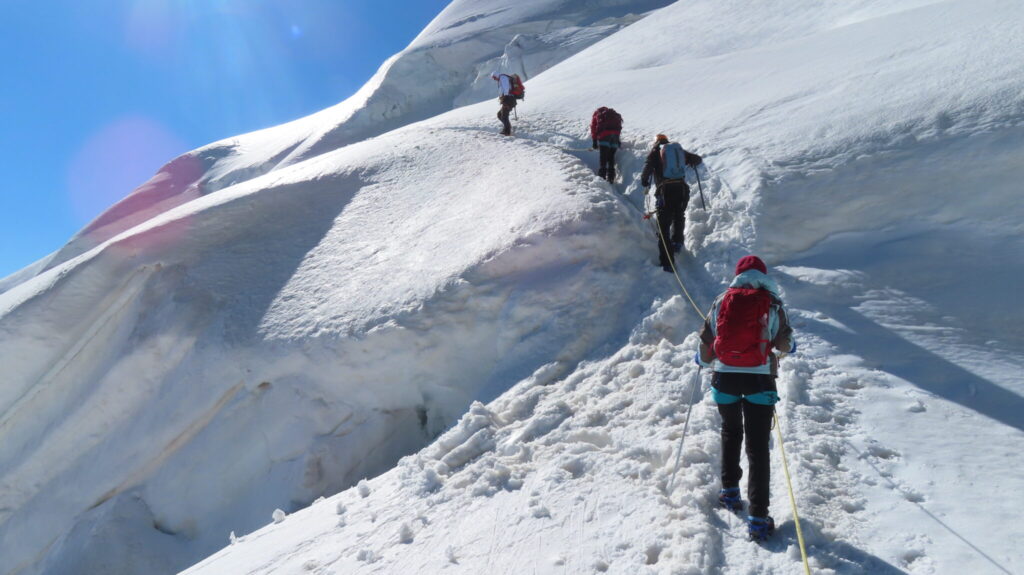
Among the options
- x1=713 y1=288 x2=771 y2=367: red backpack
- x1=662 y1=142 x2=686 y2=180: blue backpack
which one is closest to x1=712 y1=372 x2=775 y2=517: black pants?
x1=713 y1=288 x2=771 y2=367: red backpack

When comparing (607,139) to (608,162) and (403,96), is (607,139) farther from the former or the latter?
(403,96)

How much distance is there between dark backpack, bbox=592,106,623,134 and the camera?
966cm

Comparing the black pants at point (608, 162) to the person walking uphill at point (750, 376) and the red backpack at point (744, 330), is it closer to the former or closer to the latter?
the person walking uphill at point (750, 376)

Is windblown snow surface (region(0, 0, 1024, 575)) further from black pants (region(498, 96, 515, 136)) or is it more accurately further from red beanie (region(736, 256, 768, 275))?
red beanie (region(736, 256, 768, 275))

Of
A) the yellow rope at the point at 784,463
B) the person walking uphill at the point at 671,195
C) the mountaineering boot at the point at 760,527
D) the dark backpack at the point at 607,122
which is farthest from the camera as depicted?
the dark backpack at the point at 607,122

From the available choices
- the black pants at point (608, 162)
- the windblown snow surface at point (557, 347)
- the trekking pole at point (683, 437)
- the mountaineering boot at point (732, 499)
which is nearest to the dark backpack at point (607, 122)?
the black pants at point (608, 162)

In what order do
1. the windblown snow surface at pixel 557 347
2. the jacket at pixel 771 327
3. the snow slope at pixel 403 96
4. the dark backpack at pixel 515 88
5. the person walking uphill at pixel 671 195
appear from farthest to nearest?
the snow slope at pixel 403 96, the dark backpack at pixel 515 88, the person walking uphill at pixel 671 195, the windblown snow surface at pixel 557 347, the jacket at pixel 771 327

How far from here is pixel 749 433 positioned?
130 inches

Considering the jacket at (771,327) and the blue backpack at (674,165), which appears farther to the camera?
the blue backpack at (674,165)

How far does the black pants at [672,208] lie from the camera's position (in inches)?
282

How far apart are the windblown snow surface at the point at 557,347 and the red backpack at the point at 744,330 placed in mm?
965

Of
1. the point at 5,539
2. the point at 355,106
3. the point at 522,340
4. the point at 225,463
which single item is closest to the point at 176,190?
the point at 355,106

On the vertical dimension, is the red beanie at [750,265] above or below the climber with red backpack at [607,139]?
below

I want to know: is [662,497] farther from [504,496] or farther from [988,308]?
[988,308]
